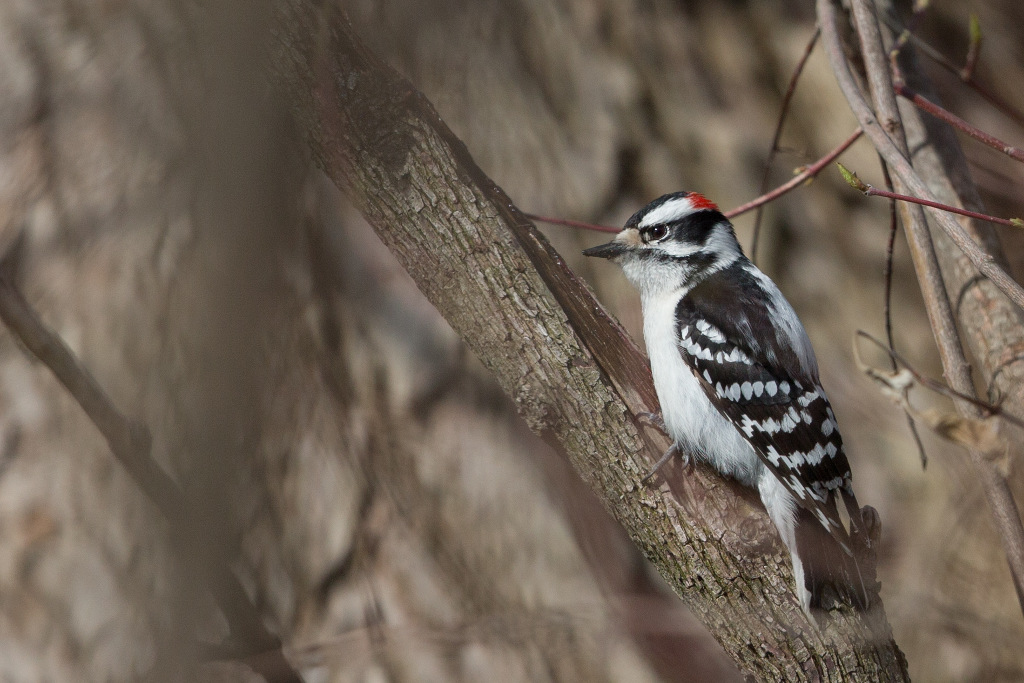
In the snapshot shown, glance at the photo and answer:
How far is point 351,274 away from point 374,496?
1.49 metres

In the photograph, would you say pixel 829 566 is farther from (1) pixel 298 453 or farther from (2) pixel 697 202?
(1) pixel 298 453

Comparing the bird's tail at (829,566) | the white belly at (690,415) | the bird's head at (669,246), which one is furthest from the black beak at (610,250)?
the bird's tail at (829,566)

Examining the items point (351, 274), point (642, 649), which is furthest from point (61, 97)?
point (642, 649)

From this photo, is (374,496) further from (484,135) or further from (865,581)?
(865,581)

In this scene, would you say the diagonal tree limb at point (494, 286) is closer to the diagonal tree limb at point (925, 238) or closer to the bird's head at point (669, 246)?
the diagonal tree limb at point (925, 238)

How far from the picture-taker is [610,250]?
3260mm

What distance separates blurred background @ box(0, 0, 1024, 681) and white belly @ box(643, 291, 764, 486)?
1.34 ft

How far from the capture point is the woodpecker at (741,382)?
8.10 ft

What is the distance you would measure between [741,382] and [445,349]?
8.12ft

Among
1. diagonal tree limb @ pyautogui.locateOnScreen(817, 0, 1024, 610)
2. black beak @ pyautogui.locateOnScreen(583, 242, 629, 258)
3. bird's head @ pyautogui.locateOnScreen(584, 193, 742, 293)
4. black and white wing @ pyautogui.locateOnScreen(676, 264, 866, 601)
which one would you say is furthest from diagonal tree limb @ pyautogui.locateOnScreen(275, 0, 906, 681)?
bird's head @ pyautogui.locateOnScreen(584, 193, 742, 293)

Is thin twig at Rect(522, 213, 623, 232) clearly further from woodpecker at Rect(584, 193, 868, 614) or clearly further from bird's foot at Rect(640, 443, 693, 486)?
bird's foot at Rect(640, 443, 693, 486)

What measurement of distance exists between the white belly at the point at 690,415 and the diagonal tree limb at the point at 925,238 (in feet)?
2.38

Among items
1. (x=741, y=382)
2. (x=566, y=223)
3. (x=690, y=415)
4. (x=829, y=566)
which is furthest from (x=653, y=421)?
(x=566, y=223)

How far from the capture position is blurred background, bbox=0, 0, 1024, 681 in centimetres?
275
